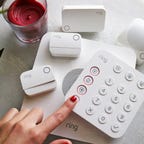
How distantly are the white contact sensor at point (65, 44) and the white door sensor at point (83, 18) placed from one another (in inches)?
1.3

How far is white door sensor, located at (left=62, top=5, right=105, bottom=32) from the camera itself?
563 millimetres

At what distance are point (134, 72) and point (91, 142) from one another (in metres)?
0.13

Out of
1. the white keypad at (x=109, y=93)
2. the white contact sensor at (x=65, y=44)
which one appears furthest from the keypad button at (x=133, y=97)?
the white contact sensor at (x=65, y=44)

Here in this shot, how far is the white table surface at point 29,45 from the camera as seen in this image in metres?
0.58

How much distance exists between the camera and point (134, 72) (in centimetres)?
52

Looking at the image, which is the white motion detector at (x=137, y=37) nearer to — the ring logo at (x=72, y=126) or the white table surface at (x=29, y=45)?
the white table surface at (x=29, y=45)

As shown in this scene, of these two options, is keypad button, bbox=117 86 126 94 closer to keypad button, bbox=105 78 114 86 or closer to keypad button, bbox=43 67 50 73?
keypad button, bbox=105 78 114 86

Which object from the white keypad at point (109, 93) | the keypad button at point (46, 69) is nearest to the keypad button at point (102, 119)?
the white keypad at point (109, 93)

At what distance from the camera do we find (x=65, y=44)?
0.54 metres

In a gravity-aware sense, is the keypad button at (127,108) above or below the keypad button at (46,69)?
below

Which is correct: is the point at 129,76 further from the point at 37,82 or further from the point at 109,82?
the point at 37,82

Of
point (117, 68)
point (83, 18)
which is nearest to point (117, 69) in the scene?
point (117, 68)

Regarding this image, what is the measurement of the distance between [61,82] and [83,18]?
0.12 m

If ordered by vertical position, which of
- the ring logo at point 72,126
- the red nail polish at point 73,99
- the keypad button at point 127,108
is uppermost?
the red nail polish at point 73,99
